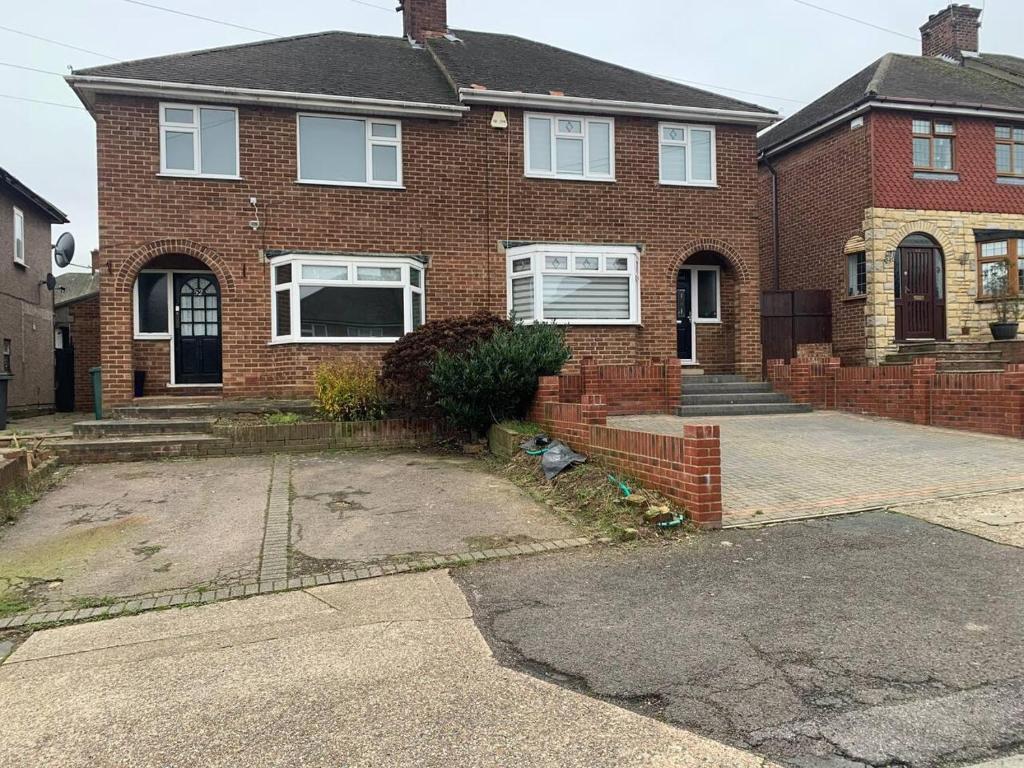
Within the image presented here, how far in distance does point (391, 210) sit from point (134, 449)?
6346mm

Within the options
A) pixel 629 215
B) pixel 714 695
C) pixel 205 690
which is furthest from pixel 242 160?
pixel 714 695

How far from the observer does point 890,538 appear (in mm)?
5246

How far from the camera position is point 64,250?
680 inches

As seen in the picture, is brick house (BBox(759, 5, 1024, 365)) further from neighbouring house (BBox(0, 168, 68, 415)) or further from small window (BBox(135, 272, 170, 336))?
neighbouring house (BBox(0, 168, 68, 415))

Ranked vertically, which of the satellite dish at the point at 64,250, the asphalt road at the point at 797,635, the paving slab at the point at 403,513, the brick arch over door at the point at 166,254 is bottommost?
the asphalt road at the point at 797,635

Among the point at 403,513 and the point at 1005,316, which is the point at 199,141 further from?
the point at 1005,316

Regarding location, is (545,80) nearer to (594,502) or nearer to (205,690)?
(594,502)

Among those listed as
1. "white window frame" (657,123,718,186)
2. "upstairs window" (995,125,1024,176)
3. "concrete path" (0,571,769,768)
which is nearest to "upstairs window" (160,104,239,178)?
"white window frame" (657,123,718,186)

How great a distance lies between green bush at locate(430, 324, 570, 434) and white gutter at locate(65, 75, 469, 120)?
5839 mm

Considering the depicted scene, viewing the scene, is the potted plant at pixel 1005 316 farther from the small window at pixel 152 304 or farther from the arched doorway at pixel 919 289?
the small window at pixel 152 304

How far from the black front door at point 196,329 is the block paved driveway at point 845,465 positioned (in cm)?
789

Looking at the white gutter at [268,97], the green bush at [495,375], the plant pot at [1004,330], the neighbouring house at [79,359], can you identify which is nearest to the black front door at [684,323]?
the white gutter at [268,97]

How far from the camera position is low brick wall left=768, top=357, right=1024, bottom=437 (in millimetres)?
9828

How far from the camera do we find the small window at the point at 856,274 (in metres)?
16.9
